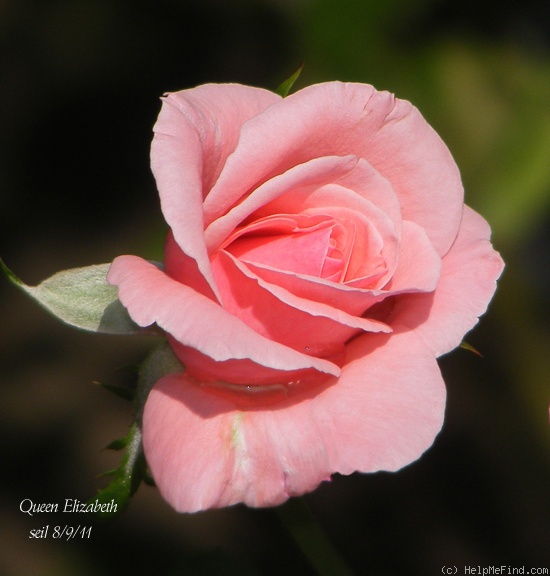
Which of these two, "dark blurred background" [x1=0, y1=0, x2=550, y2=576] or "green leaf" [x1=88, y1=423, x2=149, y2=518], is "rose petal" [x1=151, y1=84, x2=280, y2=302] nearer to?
"green leaf" [x1=88, y1=423, x2=149, y2=518]

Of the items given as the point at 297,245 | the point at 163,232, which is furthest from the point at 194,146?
the point at 163,232

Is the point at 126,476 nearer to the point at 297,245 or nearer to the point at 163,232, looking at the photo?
the point at 297,245

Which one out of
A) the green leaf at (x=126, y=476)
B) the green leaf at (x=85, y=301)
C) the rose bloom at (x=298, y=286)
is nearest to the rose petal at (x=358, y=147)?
the rose bloom at (x=298, y=286)

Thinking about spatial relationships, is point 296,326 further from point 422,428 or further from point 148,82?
point 148,82

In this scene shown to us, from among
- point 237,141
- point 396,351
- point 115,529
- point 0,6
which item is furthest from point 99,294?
point 0,6

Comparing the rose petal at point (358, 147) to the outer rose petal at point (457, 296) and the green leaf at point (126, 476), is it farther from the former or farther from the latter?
the green leaf at point (126, 476)

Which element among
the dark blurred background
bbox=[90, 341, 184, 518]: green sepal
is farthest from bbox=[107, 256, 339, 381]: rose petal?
the dark blurred background
